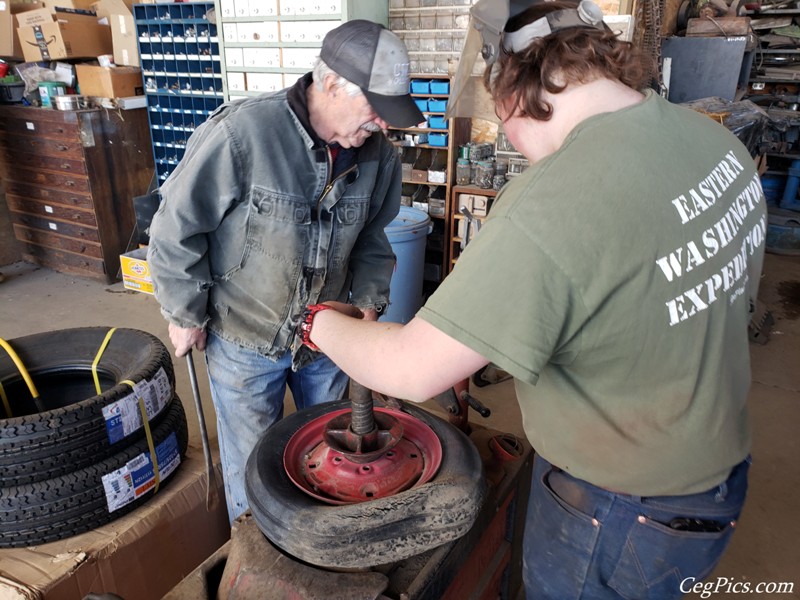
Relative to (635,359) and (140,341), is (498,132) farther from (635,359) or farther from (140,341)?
(635,359)

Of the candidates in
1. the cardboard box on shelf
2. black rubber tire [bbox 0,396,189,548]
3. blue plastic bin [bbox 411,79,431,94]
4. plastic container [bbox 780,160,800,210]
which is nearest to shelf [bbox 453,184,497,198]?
blue plastic bin [bbox 411,79,431,94]

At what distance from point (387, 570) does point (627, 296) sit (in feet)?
2.26

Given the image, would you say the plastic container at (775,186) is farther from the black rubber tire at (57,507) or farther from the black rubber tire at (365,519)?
the black rubber tire at (57,507)

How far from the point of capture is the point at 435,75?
3490mm

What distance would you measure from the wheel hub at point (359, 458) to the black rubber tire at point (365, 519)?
0.06 metres

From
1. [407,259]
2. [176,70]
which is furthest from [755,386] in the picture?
[176,70]

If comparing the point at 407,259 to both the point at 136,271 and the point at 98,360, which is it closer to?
the point at 98,360

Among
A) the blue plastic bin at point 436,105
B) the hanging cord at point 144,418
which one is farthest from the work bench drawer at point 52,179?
the hanging cord at point 144,418

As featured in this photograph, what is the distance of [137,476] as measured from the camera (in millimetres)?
1656

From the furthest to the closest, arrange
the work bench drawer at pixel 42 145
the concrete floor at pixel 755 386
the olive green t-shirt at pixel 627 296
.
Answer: the work bench drawer at pixel 42 145 < the concrete floor at pixel 755 386 < the olive green t-shirt at pixel 627 296

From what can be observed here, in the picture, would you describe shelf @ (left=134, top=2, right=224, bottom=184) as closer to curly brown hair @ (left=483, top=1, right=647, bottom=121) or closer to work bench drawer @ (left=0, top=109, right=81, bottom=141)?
work bench drawer @ (left=0, top=109, right=81, bottom=141)

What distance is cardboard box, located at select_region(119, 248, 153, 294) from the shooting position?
4.12 m

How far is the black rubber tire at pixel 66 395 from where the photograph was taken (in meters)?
1.45

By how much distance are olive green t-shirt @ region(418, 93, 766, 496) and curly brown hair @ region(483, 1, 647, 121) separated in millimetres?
90
